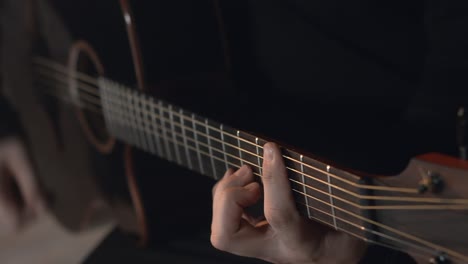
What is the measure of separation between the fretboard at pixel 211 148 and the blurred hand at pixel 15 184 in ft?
1.29

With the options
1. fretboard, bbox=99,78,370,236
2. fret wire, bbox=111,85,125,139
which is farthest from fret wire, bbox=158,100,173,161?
fret wire, bbox=111,85,125,139

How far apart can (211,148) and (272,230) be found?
4.7 inches

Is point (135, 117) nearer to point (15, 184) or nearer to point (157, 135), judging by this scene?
point (157, 135)

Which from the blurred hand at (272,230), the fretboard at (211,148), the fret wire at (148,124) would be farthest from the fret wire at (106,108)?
the blurred hand at (272,230)

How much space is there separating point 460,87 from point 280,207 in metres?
0.27

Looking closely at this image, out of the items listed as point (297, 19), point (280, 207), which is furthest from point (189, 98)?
point (280, 207)

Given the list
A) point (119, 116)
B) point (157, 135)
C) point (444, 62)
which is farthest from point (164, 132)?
point (444, 62)

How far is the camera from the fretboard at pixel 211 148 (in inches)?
22.3

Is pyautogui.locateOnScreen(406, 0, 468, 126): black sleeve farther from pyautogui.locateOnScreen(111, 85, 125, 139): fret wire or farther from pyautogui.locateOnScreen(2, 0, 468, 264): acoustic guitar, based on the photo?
pyautogui.locateOnScreen(111, 85, 125, 139): fret wire

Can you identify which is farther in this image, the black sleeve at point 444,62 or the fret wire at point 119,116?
the fret wire at point 119,116

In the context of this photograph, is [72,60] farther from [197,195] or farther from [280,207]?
[280,207]

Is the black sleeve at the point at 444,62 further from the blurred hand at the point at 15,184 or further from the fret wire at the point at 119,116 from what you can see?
the blurred hand at the point at 15,184

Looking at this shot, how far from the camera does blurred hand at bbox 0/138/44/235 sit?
49.8 inches

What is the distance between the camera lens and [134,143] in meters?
0.91
